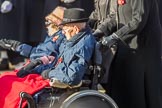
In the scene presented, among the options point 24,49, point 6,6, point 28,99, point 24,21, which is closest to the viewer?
point 28,99

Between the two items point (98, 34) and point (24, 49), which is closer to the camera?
point (98, 34)

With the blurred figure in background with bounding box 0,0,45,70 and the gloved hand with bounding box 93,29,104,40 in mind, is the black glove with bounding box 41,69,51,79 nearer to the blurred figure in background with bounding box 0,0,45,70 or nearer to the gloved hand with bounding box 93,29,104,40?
the gloved hand with bounding box 93,29,104,40

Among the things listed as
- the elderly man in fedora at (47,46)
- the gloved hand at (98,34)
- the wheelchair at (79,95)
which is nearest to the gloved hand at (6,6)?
the elderly man in fedora at (47,46)

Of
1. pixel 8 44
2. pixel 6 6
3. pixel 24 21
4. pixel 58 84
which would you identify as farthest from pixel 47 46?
pixel 24 21

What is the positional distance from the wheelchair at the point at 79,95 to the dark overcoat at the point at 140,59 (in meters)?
0.36

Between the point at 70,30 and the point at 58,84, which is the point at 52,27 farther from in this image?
the point at 58,84

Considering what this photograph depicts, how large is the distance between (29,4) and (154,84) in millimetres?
3539

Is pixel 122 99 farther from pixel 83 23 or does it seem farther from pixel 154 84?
pixel 83 23

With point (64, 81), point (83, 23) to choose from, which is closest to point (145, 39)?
point (83, 23)

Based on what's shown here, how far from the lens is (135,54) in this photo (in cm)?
536

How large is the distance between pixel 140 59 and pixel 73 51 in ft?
2.22

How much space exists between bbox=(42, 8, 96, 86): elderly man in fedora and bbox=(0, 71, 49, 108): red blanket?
3.9 inches

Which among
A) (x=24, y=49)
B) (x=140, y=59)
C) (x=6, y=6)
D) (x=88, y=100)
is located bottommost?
(x=88, y=100)

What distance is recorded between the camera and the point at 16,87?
5023 mm
